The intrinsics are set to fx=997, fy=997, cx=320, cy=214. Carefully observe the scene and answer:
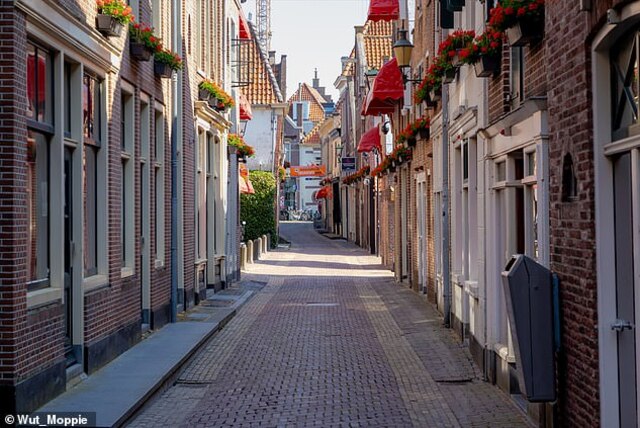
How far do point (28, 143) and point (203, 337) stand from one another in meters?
5.98

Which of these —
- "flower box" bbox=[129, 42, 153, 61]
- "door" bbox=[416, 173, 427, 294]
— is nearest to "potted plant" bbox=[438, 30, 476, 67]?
"flower box" bbox=[129, 42, 153, 61]

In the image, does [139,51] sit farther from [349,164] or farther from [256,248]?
[349,164]

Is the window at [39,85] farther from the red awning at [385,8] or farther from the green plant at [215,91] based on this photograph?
Result: the red awning at [385,8]

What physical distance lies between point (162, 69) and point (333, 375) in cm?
581

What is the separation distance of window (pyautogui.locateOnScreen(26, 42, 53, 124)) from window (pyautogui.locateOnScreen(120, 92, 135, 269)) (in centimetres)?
380

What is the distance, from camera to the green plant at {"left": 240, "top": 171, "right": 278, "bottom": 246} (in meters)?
42.6

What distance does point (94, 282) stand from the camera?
37.3ft

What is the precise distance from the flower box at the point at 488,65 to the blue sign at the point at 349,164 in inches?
1522

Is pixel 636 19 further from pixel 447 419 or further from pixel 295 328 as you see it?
pixel 295 328

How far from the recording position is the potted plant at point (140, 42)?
1337cm

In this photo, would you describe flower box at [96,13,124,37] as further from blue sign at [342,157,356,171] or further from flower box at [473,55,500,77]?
blue sign at [342,157,356,171]

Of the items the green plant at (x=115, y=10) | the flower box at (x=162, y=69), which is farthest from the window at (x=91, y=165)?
the flower box at (x=162, y=69)

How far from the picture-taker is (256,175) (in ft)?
140

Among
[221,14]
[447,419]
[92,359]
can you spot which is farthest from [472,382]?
[221,14]
